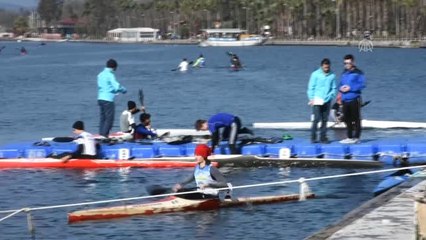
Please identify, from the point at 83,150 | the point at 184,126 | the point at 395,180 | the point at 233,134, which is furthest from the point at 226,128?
the point at 184,126

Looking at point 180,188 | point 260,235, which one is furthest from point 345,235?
point 180,188

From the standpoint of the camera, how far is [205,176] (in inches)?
691

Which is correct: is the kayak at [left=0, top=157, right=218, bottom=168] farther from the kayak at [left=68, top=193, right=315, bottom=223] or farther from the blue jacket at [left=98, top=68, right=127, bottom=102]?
the kayak at [left=68, top=193, right=315, bottom=223]

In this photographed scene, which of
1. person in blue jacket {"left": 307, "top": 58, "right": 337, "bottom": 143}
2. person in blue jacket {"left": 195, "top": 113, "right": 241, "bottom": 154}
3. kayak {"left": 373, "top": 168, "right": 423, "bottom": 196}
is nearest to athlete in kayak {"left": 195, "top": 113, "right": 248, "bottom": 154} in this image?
person in blue jacket {"left": 195, "top": 113, "right": 241, "bottom": 154}

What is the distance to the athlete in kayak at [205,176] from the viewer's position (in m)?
17.6

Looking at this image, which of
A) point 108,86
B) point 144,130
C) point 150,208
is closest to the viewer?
point 150,208

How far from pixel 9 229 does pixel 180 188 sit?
293cm

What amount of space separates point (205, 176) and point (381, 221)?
13.9ft

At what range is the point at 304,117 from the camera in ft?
137

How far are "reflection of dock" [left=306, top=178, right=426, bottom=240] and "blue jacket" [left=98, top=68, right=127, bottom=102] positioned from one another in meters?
9.92

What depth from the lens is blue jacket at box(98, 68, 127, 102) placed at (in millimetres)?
24781

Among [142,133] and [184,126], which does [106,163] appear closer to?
[142,133]

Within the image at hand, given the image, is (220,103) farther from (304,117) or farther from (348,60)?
(348,60)

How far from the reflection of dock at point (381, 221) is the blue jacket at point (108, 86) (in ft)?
32.5
